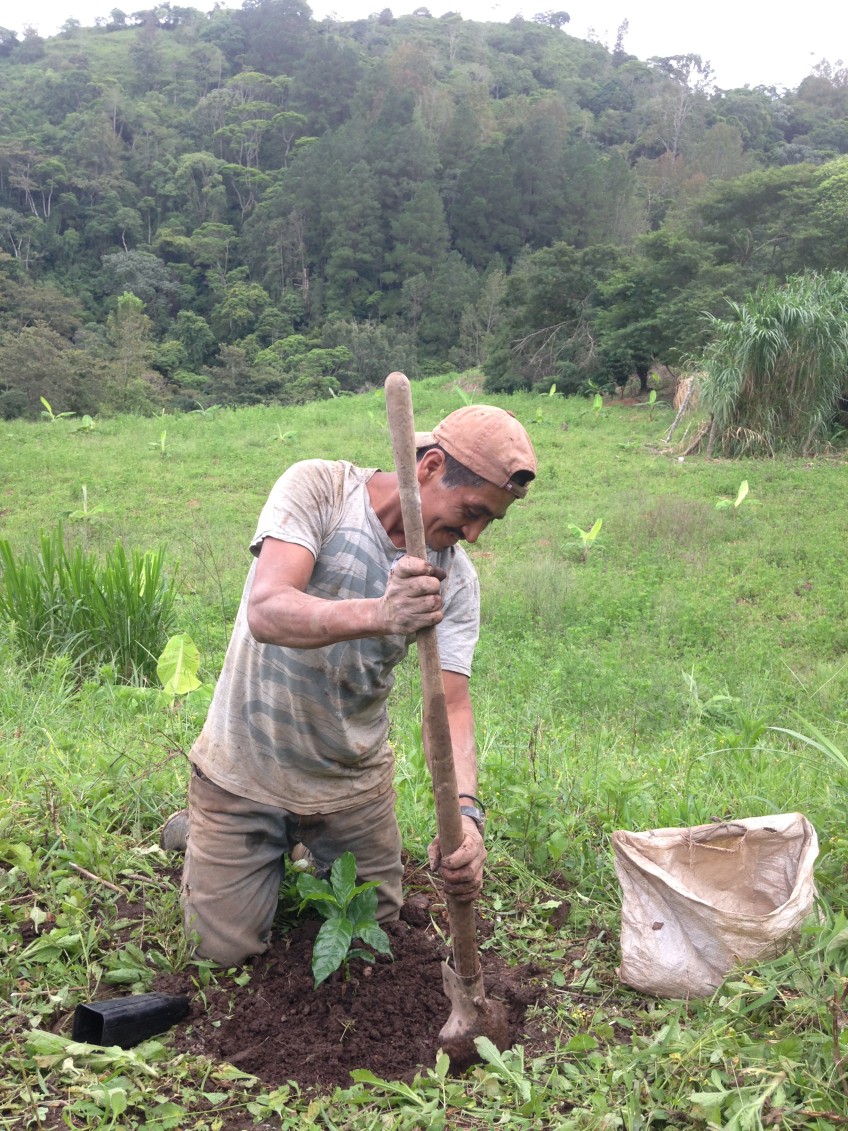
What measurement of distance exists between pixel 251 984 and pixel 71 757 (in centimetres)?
125

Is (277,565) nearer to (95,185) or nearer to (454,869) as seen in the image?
(454,869)

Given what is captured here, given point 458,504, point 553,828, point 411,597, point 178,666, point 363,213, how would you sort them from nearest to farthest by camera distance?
point 411,597 < point 458,504 < point 553,828 < point 178,666 < point 363,213

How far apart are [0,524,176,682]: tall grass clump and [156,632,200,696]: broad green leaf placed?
711 millimetres

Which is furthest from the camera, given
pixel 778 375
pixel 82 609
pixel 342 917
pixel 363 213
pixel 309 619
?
pixel 363 213

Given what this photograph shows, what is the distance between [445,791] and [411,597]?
50 cm

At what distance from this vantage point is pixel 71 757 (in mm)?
3359

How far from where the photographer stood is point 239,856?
2.51m

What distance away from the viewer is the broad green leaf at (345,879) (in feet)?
8.07

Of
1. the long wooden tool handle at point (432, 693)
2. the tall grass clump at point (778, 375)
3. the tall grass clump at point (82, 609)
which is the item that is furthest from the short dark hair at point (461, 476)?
the tall grass clump at point (778, 375)

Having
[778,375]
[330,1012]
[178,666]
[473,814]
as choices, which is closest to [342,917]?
[330,1012]

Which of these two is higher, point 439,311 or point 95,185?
point 95,185

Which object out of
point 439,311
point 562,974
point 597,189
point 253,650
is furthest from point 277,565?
point 597,189

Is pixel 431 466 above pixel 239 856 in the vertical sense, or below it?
above

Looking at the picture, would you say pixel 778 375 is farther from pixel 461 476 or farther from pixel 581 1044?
pixel 581 1044
